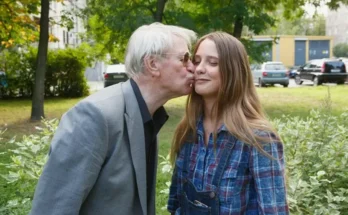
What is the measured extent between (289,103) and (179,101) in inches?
165

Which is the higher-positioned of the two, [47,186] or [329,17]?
[329,17]

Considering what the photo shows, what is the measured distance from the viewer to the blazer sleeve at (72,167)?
73.2 inches

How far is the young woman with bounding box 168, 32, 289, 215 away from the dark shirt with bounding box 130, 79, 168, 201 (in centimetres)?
14

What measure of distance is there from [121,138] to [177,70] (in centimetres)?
41

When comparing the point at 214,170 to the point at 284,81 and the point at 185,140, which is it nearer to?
the point at 185,140

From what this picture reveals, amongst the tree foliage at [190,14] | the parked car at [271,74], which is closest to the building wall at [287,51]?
the parked car at [271,74]

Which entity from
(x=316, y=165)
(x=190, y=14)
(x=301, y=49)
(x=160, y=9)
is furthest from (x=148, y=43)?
(x=301, y=49)

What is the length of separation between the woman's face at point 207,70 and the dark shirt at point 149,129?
0.23 metres

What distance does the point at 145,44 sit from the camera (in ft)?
6.77

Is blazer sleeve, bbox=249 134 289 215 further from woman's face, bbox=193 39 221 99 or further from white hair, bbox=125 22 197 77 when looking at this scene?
white hair, bbox=125 22 197 77

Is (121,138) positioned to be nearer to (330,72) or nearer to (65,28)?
(65,28)

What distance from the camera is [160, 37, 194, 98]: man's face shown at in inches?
82.9

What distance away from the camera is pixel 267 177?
1975mm

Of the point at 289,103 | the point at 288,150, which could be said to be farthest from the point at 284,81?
the point at 288,150
